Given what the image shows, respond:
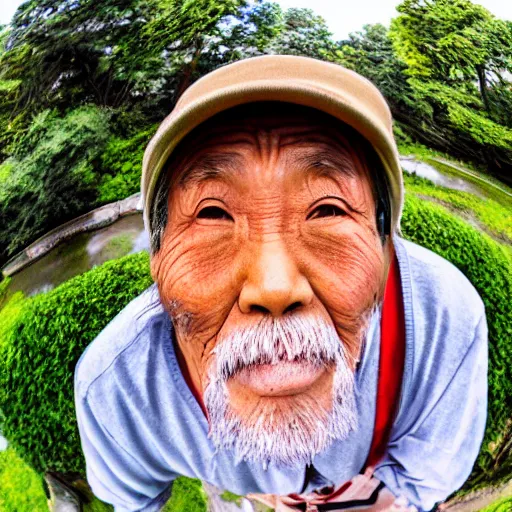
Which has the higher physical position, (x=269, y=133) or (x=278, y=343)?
(x=269, y=133)

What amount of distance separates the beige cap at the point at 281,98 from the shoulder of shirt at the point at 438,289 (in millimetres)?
298

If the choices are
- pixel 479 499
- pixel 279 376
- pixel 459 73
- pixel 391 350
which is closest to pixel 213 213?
pixel 279 376

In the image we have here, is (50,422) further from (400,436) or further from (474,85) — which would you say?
(474,85)

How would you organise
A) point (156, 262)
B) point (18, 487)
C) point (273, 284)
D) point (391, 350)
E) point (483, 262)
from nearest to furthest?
point (273, 284)
point (156, 262)
point (391, 350)
point (483, 262)
point (18, 487)

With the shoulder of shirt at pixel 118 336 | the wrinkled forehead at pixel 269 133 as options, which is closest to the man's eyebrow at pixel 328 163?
the wrinkled forehead at pixel 269 133

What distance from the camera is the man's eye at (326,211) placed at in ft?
2.80

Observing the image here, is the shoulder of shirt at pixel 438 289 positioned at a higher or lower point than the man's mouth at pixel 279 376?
lower

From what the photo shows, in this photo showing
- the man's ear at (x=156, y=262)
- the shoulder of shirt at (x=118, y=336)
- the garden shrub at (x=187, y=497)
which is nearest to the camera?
the man's ear at (x=156, y=262)

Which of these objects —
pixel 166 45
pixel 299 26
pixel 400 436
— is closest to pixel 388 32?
pixel 299 26

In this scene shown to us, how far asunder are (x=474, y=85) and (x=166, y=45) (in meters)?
0.75

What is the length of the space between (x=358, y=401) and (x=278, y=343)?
Result: 427 mm

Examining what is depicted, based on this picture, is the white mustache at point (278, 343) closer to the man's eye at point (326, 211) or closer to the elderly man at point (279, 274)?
the elderly man at point (279, 274)

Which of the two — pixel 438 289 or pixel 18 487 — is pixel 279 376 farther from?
pixel 18 487

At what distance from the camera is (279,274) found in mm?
809
